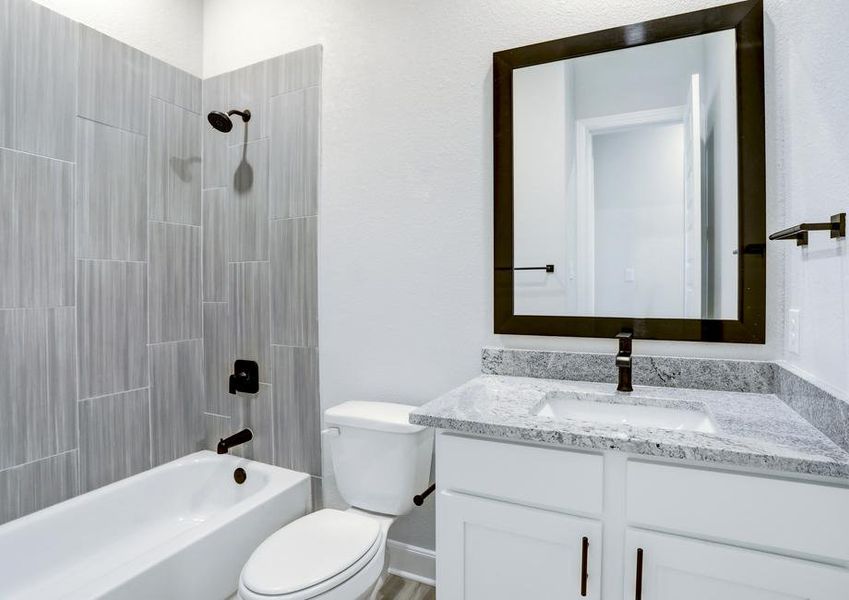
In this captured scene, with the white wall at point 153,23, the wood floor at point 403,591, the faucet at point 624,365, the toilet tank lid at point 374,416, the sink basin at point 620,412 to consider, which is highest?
the white wall at point 153,23

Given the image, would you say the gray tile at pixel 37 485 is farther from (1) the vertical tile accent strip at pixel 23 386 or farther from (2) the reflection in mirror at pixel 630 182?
(2) the reflection in mirror at pixel 630 182

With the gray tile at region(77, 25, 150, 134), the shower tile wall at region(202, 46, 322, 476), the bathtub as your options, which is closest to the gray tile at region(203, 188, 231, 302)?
the shower tile wall at region(202, 46, 322, 476)

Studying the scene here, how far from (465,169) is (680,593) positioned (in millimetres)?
1389

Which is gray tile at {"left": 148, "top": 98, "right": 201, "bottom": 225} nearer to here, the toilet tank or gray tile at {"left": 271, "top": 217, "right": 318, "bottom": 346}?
gray tile at {"left": 271, "top": 217, "right": 318, "bottom": 346}

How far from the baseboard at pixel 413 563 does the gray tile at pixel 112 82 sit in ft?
6.81

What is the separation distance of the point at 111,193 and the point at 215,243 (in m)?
0.47

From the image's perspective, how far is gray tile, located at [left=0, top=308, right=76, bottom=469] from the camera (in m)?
1.59

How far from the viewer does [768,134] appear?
1.34 m

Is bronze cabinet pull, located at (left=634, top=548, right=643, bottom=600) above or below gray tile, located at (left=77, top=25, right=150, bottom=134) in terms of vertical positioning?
below

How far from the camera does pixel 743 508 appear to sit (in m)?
0.92

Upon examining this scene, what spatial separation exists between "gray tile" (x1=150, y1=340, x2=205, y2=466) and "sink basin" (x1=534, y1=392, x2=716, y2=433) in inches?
67.6

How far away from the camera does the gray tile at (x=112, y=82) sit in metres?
1.83

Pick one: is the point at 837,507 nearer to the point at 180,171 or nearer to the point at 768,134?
the point at 768,134

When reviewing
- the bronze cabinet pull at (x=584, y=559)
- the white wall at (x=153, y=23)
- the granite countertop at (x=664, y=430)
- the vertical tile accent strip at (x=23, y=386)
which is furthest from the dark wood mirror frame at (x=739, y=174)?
the vertical tile accent strip at (x=23, y=386)
